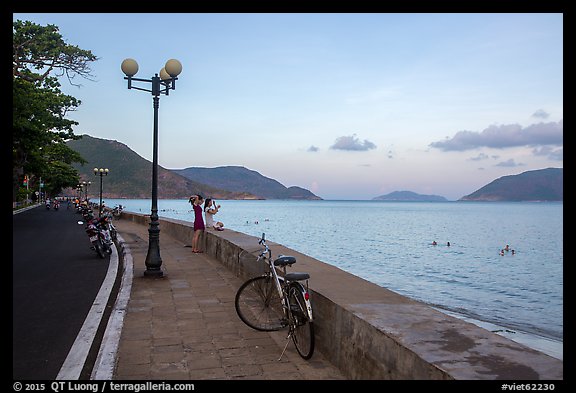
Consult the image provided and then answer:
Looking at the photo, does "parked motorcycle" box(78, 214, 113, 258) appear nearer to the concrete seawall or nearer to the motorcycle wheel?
the motorcycle wheel

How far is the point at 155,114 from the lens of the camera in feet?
36.8

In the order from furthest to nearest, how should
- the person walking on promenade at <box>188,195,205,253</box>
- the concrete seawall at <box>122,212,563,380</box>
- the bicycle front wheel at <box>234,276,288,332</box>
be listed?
the person walking on promenade at <box>188,195,205,253</box> → the bicycle front wheel at <box>234,276,288,332</box> → the concrete seawall at <box>122,212,563,380</box>

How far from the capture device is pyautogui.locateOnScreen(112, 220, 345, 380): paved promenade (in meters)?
4.86

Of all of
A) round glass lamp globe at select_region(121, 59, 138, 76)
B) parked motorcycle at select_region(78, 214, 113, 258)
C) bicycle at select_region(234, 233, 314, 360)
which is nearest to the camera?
bicycle at select_region(234, 233, 314, 360)

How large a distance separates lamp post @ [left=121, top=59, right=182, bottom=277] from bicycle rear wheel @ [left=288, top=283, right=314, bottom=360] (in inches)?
230

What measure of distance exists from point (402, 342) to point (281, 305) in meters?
2.77

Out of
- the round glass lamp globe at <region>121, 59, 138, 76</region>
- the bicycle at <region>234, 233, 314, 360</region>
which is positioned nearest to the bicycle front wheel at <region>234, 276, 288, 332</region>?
the bicycle at <region>234, 233, 314, 360</region>

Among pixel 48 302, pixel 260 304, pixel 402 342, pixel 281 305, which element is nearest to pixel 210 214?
pixel 48 302

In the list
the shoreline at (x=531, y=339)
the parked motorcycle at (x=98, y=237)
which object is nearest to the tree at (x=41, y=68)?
the parked motorcycle at (x=98, y=237)

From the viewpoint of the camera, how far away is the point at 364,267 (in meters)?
32.2

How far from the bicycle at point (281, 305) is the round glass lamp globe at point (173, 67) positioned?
6029 mm

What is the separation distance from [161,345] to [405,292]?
18.3 meters

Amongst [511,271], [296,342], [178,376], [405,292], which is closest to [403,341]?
[296,342]

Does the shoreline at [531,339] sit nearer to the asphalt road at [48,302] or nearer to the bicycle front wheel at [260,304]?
the bicycle front wheel at [260,304]
